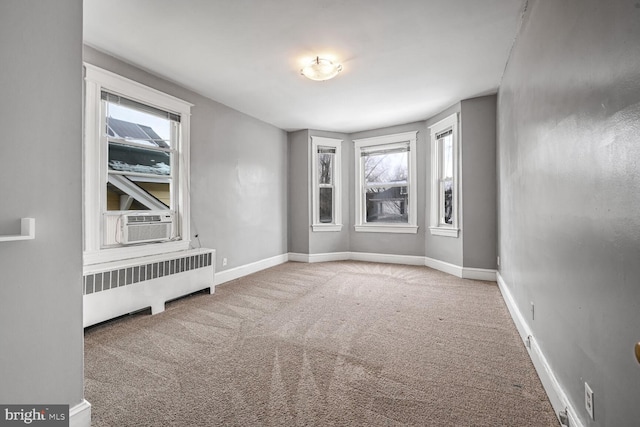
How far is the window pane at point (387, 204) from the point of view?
5785 mm

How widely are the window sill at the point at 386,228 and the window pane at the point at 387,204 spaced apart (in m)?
0.17

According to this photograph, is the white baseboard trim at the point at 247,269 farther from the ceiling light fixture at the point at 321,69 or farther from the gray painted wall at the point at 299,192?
the ceiling light fixture at the point at 321,69

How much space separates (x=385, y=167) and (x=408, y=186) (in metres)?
0.63

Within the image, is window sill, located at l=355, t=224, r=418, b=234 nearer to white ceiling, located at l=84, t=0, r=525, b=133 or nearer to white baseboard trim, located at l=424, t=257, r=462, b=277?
white baseboard trim, located at l=424, t=257, r=462, b=277

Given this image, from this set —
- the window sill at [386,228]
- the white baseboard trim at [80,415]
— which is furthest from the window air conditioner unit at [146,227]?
the window sill at [386,228]

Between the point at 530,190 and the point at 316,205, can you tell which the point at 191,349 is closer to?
the point at 530,190

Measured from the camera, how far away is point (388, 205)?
593cm

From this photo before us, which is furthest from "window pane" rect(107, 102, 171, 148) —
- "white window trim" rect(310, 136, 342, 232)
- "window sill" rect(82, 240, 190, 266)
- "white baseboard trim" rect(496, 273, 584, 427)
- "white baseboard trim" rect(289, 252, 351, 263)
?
"white baseboard trim" rect(496, 273, 584, 427)

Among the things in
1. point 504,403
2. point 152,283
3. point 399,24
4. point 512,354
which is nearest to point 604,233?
point 504,403

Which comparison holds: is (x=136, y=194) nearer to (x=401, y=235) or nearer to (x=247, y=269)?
(x=247, y=269)

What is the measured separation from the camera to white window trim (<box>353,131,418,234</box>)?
5.55m

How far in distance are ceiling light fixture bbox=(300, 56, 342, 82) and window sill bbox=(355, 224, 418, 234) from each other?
3307 millimetres

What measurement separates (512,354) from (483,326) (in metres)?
0.53

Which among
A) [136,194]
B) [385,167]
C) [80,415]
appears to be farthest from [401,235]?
[80,415]
